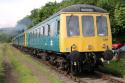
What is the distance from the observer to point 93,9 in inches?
682

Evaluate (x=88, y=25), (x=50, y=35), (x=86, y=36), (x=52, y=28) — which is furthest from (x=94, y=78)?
(x=50, y=35)

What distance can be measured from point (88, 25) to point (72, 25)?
0.75 metres

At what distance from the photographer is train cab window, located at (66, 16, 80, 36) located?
1687cm

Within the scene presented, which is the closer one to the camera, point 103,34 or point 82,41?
point 82,41

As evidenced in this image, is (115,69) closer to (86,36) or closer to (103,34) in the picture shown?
(103,34)

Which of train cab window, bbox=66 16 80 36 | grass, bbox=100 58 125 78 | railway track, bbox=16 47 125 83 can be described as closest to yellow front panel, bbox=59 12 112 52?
train cab window, bbox=66 16 80 36

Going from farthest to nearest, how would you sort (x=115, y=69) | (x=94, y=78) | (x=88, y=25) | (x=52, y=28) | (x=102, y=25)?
(x=52, y=28) → (x=115, y=69) → (x=102, y=25) → (x=88, y=25) → (x=94, y=78)

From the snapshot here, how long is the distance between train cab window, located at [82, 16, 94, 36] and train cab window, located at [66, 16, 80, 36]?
288 millimetres

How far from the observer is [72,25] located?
17.0 meters

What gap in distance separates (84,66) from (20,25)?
52.9m

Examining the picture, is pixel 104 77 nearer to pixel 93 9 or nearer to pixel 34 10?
pixel 93 9

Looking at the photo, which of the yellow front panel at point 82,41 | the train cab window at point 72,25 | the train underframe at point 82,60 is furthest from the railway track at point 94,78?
the train cab window at point 72,25

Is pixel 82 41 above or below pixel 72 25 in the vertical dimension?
below

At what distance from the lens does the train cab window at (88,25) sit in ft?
55.8
